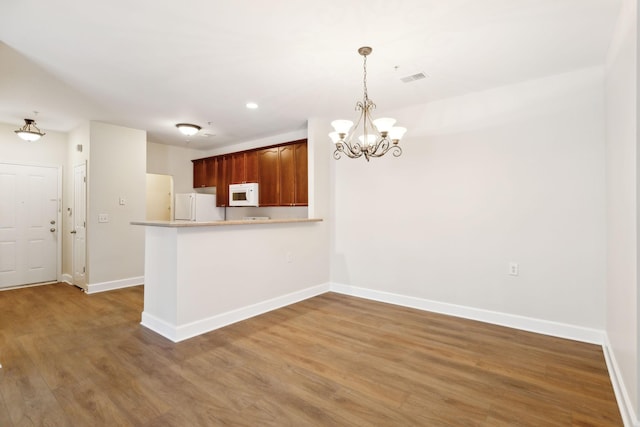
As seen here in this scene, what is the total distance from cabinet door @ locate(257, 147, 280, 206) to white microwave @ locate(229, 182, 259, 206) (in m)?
0.11

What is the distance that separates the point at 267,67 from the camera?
2.88 m

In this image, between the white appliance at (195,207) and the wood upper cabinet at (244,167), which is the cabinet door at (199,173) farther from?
the wood upper cabinet at (244,167)

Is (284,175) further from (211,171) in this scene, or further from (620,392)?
(620,392)

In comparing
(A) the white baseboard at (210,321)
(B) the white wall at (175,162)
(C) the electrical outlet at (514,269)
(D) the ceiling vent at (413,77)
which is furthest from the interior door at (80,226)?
(C) the electrical outlet at (514,269)

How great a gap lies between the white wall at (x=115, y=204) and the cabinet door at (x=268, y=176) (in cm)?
192

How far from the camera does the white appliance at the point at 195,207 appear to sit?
5.83 metres

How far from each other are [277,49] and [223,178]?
3.81 m

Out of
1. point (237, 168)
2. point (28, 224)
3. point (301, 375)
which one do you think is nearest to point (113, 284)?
point (28, 224)

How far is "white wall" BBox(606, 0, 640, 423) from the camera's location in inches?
65.6

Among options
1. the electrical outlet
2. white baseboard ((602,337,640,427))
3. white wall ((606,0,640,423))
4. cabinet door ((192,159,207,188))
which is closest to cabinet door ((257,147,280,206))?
cabinet door ((192,159,207,188))

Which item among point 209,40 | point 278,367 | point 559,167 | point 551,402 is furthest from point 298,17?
point 551,402

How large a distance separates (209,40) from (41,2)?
101cm

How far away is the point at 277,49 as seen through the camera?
8.40 ft

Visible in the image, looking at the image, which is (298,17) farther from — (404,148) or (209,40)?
(404,148)
